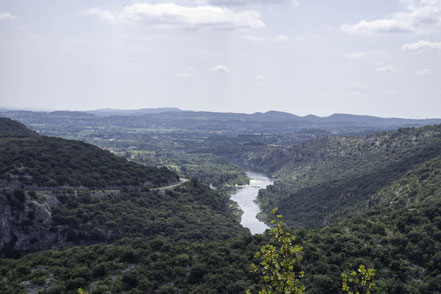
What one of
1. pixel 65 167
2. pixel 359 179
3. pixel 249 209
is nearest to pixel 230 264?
pixel 65 167

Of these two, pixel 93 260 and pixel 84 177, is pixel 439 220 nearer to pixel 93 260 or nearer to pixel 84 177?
pixel 93 260

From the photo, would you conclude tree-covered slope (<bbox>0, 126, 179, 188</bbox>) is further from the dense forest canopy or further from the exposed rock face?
Answer: the exposed rock face

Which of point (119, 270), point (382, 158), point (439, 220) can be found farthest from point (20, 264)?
point (382, 158)

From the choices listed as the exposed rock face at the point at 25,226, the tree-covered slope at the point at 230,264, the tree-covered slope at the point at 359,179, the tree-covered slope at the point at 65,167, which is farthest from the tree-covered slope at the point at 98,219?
the tree-covered slope at the point at 359,179

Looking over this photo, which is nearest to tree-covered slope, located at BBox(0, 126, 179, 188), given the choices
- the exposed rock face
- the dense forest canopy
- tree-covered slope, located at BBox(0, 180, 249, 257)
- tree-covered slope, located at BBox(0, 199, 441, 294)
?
the dense forest canopy

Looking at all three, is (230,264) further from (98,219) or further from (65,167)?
(65,167)

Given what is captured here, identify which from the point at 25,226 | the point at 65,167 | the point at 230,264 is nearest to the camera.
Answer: the point at 230,264
